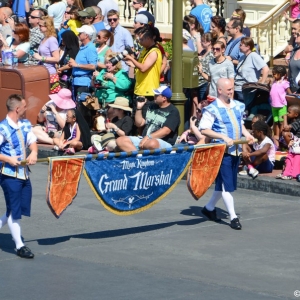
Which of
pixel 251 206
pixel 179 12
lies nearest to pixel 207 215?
pixel 251 206

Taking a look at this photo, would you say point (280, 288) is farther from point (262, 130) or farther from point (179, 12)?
point (179, 12)

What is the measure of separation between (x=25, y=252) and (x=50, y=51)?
306 inches

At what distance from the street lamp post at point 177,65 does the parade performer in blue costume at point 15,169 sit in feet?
15.8

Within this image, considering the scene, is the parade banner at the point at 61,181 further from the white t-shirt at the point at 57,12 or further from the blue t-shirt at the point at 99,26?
the white t-shirt at the point at 57,12

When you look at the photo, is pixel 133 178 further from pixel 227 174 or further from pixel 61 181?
pixel 227 174

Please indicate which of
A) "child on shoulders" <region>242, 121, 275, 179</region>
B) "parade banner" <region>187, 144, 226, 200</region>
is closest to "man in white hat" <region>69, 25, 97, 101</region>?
"child on shoulders" <region>242, 121, 275, 179</region>

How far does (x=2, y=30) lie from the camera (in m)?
16.5

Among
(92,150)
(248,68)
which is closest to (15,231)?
(92,150)

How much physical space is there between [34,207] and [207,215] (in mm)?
2161

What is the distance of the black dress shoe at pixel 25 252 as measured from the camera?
841 cm

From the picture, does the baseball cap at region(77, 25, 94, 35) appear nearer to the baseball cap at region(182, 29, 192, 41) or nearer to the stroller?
the baseball cap at region(182, 29, 192, 41)

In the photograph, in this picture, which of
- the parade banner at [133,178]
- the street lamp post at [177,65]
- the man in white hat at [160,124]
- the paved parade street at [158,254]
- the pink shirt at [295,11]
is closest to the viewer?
the paved parade street at [158,254]

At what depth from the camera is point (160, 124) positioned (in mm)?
12078

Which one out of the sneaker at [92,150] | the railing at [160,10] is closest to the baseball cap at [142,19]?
the sneaker at [92,150]
